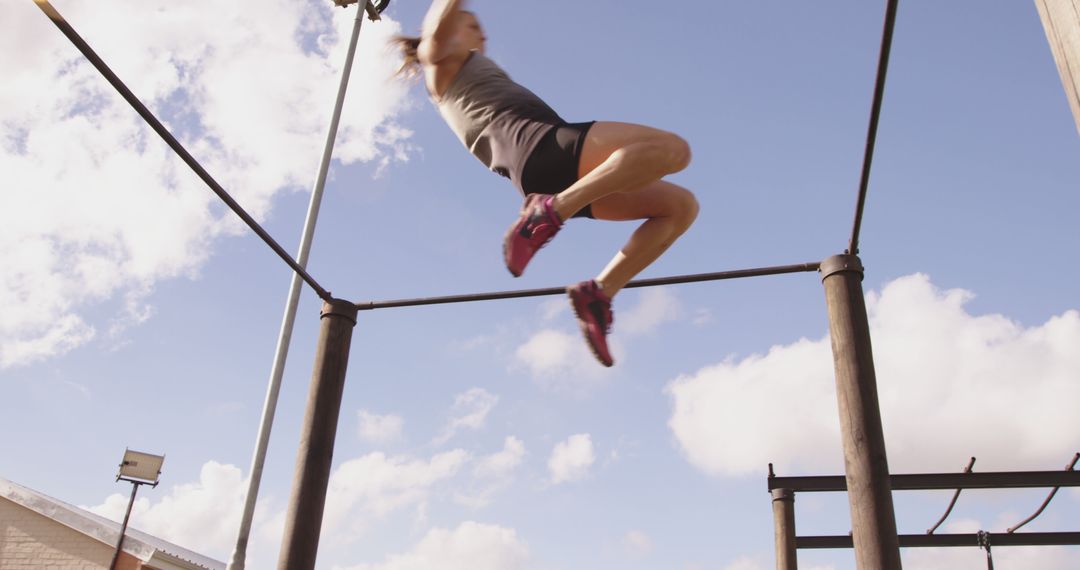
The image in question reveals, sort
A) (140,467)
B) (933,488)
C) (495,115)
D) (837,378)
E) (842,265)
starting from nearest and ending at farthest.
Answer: (495,115) → (837,378) → (842,265) → (933,488) → (140,467)

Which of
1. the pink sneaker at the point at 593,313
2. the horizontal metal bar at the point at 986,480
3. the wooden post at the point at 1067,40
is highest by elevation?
the horizontal metal bar at the point at 986,480

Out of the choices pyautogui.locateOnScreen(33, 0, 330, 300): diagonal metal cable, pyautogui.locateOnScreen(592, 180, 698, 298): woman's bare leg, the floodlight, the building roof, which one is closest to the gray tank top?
pyautogui.locateOnScreen(592, 180, 698, 298): woman's bare leg

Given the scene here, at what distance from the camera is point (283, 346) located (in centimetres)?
784

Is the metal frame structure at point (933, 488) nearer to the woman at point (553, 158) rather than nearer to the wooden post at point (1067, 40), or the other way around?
the woman at point (553, 158)

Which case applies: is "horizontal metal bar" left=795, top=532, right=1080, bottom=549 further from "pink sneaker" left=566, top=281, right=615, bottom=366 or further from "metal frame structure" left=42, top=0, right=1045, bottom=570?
"pink sneaker" left=566, top=281, right=615, bottom=366

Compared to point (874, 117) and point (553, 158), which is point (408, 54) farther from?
point (874, 117)

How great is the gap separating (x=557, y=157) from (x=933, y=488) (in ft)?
18.4

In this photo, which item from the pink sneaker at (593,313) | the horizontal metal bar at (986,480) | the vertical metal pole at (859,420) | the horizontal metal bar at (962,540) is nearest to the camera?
the pink sneaker at (593,313)

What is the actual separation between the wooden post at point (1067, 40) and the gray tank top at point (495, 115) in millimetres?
1517

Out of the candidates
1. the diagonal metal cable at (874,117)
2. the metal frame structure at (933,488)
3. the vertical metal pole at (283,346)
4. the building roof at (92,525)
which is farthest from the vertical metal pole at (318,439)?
the building roof at (92,525)

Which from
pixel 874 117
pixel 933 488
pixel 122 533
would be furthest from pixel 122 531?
pixel 874 117

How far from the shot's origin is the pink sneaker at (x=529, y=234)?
256 cm

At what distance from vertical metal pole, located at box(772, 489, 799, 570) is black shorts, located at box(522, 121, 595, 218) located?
5.17 meters

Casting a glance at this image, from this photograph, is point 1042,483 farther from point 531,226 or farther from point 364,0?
point 364,0
